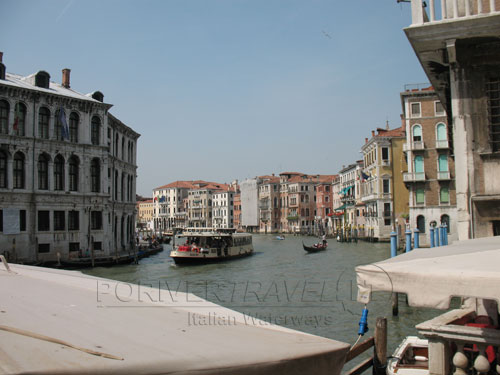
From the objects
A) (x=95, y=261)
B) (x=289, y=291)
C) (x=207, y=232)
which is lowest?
(x=289, y=291)

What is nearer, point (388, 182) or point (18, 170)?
point (18, 170)

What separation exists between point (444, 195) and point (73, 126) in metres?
21.6

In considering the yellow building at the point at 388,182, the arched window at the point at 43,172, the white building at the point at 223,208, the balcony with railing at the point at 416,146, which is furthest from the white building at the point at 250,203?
the arched window at the point at 43,172

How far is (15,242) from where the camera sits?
19266 mm

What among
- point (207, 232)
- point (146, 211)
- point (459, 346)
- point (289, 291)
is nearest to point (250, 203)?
point (146, 211)

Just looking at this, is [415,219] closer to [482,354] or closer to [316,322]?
[316,322]

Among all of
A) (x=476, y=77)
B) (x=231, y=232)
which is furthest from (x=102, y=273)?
(x=476, y=77)

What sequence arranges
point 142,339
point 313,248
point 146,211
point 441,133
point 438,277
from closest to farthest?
point 142,339
point 438,277
point 441,133
point 313,248
point 146,211

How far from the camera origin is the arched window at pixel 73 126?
70.9 ft

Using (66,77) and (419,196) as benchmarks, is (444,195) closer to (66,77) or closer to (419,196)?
(419,196)

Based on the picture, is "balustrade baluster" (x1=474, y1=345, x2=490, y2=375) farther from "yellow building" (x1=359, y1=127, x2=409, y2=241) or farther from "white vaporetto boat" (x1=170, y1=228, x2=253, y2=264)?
"yellow building" (x1=359, y1=127, x2=409, y2=241)

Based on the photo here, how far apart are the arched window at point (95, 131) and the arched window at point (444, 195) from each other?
2024cm

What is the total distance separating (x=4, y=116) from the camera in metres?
19.4

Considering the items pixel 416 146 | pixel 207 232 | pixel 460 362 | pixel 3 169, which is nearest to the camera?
pixel 460 362
